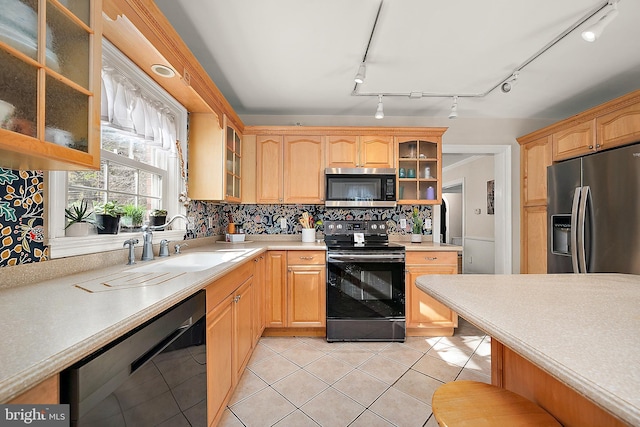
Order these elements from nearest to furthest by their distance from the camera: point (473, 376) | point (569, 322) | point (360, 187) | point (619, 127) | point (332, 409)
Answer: point (569, 322) < point (332, 409) < point (473, 376) < point (619, 127) < point (360, 187)

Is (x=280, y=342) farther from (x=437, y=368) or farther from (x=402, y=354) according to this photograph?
(x=437, y=368)

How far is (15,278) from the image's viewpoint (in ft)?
3.35

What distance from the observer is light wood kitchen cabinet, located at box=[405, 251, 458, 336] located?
2.67 metres

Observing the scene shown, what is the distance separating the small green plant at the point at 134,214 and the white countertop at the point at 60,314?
1.76ft

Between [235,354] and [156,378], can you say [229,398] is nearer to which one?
[235,354]

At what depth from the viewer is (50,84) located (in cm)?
86

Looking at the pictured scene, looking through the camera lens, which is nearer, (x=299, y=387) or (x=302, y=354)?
(x=299, y=387)

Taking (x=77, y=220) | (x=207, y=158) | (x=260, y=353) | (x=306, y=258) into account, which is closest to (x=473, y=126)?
(x=306, y=258)

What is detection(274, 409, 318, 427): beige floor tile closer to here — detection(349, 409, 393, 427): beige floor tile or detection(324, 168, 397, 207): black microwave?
detection(349, 409, 393, 427): beige floor tile

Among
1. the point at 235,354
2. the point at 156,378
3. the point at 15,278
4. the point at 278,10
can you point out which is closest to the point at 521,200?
the point at 278,10

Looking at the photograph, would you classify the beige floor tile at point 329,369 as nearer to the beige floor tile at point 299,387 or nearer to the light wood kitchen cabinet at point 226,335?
the beige floor tile at point 299,387

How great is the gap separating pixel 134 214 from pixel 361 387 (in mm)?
1972

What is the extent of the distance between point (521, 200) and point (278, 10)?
3.36 meters

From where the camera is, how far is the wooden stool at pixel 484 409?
762 mm
